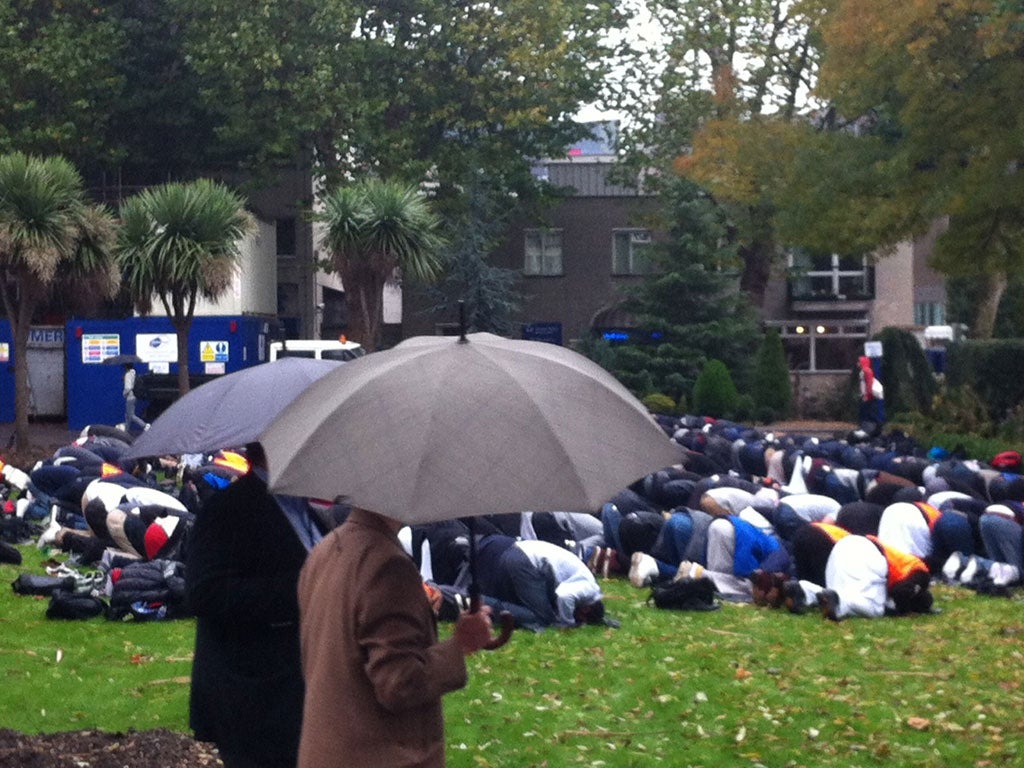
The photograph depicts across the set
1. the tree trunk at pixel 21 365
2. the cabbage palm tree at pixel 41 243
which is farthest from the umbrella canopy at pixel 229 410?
the tree trunk at pixel 21 365

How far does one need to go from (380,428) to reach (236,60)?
34819 mm

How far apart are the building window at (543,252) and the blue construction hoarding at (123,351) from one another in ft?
51.4

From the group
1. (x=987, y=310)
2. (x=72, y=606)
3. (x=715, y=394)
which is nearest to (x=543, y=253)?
(x=715, y=394)

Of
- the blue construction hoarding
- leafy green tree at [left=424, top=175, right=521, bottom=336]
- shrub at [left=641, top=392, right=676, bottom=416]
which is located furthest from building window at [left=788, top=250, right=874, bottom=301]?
the blue construction hoarding

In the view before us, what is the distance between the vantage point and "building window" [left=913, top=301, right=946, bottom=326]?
63.4 m

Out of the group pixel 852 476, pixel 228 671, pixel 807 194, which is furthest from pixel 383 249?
pixel 228 671

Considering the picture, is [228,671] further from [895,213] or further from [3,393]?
[3,393]

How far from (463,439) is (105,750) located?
3.85 m

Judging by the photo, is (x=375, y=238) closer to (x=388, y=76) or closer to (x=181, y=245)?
(x=181, y=245)

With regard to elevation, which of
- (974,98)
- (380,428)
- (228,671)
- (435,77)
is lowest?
(228,671)

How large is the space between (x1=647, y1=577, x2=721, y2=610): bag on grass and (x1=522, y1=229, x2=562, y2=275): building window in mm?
35663

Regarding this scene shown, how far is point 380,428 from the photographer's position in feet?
13.0

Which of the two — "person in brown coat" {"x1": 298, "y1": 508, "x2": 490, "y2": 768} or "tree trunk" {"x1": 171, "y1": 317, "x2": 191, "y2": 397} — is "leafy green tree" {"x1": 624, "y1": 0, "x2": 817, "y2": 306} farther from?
"person in brown coat" {"x1": 298, "y1": 508, "x2": 490, "y2": 768}

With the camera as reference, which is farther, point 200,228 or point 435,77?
point 435,77
